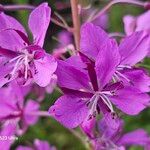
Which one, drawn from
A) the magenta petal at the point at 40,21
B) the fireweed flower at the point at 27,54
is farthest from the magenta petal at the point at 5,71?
the magenta petal at the point at 40,21

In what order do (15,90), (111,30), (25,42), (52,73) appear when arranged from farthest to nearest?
(111,30) < (15,90) < (25,42) < (52,73)

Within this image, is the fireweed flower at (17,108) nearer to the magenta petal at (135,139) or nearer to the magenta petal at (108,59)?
the magenta petal at (135,139)

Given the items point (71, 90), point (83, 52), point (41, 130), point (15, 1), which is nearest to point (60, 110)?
point (71, 90)

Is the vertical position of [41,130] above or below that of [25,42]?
below

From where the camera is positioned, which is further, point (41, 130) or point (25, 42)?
point (41, 130)

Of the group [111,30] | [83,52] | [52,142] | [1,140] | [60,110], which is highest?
[83,52]

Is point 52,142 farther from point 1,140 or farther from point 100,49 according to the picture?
point 100,49

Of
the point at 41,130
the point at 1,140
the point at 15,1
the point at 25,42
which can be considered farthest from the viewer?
the point at 15,1

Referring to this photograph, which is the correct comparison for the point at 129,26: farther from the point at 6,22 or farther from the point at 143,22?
the point at 6,22
